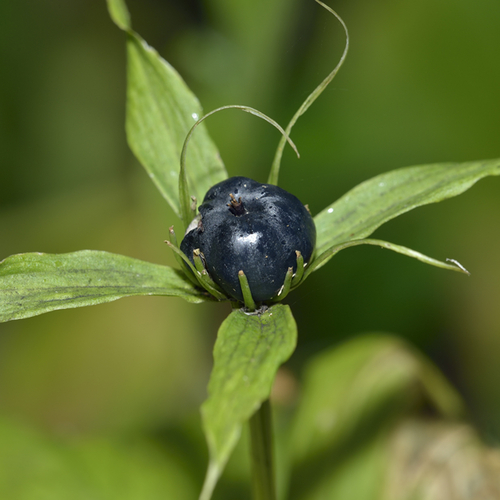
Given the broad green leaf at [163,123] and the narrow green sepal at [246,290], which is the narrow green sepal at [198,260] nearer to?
the narrow green sepal at [246,290]

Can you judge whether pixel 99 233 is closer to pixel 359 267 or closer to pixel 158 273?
pixel 359 267

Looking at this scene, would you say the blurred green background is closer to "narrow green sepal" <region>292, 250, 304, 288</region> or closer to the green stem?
the green stem

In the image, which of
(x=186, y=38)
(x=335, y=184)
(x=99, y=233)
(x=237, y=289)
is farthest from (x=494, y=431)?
(x=186, y=38)

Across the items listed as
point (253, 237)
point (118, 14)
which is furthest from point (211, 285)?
point (118, 14)

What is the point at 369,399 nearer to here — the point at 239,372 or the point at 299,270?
the point at 299,270

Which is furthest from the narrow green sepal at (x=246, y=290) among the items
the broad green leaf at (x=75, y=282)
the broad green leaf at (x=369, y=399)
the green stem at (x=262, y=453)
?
the broad green leaf at (x=369, y=399)

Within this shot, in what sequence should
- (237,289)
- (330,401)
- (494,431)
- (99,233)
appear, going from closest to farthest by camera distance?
1. (237,289)
2. (330,401)
3. (494,431)
4. (99,233)
